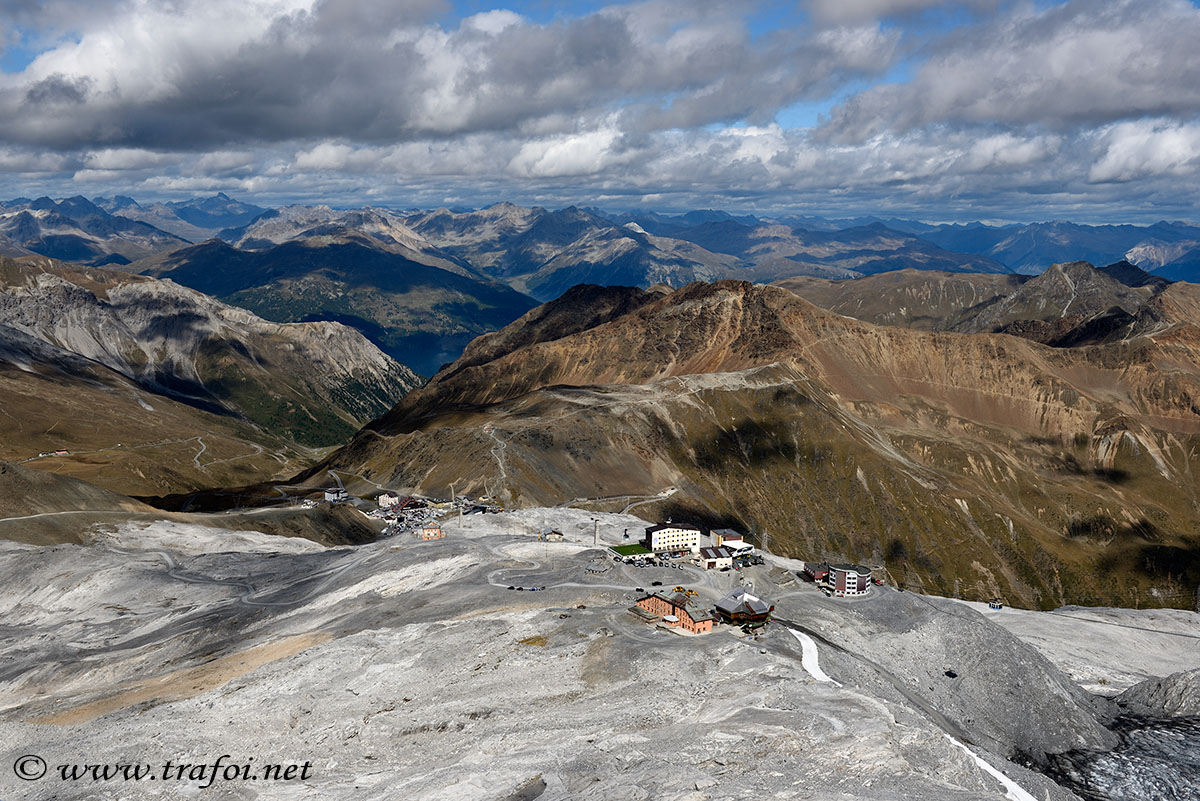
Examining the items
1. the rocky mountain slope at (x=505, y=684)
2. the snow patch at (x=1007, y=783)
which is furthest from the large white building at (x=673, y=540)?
the snow patch at (x=1007, y=783)

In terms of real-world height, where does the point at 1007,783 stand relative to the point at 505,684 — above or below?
below

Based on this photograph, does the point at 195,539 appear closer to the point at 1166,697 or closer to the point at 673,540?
the point at 673,540

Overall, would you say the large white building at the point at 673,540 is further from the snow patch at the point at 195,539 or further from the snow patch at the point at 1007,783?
the snow patch at the point at 1007,783

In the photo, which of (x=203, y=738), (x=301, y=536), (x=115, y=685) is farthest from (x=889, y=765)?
(x=301, y=536)

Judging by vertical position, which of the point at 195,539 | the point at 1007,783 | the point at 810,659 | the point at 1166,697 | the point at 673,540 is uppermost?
the point at 810,659

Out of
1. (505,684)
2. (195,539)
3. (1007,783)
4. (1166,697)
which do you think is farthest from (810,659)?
(195,539)

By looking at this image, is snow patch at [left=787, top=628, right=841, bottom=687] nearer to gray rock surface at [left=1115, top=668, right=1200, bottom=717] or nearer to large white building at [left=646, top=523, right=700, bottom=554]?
large white building at [left=646, top=523, right=700, bottom=554]

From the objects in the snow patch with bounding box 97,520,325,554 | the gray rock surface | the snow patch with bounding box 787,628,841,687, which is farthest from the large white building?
the snow patch with bounding box 97,520,325,554

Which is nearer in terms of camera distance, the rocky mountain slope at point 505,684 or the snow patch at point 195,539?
the rocky mountain slope at point 505,684

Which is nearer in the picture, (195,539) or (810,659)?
(810,659)

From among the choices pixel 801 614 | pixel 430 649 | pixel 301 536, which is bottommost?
pixel 301 536

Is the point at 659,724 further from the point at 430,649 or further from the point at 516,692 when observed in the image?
the point at 430,649
